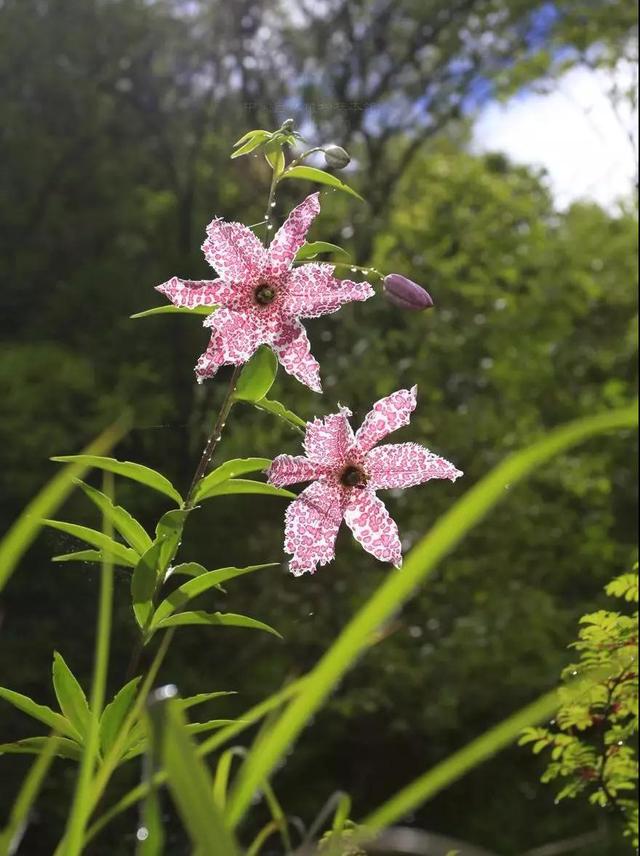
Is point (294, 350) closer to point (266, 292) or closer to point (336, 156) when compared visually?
point (266, 292)

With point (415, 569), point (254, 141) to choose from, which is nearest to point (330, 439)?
point (254, 141)

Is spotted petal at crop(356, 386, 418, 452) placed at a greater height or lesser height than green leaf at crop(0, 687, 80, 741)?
greater

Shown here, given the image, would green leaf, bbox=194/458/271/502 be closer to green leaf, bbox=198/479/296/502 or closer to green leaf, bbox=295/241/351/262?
green leaf, bbox=198/479/296/502

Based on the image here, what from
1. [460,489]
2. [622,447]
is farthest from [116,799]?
[622,447]

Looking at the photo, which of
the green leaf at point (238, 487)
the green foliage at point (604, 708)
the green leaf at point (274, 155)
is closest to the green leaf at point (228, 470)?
the green leaf at point (238, 487)

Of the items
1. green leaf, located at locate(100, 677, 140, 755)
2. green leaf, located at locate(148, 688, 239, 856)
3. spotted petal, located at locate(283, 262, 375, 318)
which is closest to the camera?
green leaf, located at locate(148, 688, 239, 856)

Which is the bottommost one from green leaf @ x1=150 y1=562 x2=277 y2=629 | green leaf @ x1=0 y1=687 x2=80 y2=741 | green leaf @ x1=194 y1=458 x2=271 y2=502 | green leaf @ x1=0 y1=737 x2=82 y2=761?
green leaf @ x1=0 y1=737 x2=82 y2=761

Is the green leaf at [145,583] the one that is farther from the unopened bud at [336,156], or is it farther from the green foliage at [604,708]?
the green foliage at [604,708]

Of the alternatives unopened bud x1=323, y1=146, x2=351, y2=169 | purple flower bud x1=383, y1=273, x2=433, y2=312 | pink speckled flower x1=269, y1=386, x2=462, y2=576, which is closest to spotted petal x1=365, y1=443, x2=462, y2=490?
pink speckled flower x1=269, y1=386, x2=462, y2=576

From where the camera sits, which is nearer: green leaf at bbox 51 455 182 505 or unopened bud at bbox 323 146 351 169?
green leaf at bbox 51 455 182 505
